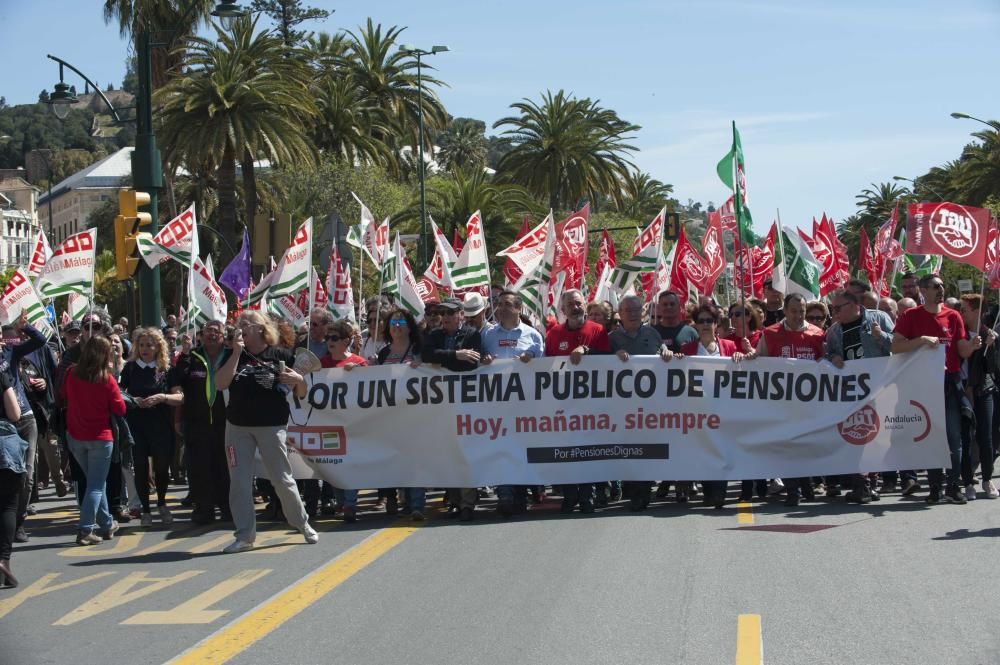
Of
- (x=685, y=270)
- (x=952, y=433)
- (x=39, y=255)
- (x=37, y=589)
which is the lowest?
(x=37, y=589)

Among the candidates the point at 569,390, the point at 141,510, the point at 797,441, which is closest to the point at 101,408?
the point at 141,510

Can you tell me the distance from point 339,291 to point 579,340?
6363mm

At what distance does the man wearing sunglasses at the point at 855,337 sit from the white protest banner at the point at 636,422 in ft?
0.40

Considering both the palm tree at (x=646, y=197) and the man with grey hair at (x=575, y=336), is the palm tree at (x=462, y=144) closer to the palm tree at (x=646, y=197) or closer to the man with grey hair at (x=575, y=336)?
the palm tree at (x=646, y=197)

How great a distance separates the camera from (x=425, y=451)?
11539 millimetres

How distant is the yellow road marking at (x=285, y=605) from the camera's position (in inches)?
258

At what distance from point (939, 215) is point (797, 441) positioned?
266cm

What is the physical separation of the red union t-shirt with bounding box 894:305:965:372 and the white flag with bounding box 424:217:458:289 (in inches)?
228

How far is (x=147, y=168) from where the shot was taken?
17438 millimetres

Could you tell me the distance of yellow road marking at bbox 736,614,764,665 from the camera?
610 centimetres

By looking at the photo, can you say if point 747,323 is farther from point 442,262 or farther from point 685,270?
point 685,270

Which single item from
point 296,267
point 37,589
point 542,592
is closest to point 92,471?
point 37,589

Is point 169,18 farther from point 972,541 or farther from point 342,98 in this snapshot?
point 972,541

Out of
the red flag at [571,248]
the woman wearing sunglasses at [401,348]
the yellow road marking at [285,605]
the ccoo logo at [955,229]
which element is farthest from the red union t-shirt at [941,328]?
the red flag at [571,248]
